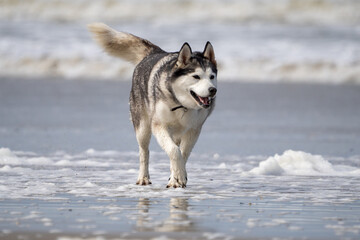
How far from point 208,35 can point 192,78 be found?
1806 centimetres

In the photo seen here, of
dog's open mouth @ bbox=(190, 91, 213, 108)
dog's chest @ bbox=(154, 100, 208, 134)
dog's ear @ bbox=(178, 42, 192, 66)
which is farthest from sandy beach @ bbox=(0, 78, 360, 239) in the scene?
dog's ear @ bbox=(178, 42, 192, 66)

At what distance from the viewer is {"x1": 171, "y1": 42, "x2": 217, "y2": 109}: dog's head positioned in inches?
237

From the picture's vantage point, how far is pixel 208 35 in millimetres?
23953

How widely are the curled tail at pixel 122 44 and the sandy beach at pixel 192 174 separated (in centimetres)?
115

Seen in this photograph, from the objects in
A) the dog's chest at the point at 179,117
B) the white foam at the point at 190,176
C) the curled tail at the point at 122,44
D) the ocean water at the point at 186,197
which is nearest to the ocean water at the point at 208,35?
the white foam at the point at 190,176

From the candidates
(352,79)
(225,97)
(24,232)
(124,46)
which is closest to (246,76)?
(352,79)

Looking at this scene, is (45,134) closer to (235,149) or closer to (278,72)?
(235,149)

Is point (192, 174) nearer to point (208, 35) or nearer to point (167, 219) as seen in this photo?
point (167, 219)

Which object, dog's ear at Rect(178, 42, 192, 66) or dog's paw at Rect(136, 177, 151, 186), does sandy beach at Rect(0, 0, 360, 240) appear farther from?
dog's ear at Rect(178, 42, 192, 66)

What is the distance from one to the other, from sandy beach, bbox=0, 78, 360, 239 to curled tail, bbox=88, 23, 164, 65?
1.15 meters

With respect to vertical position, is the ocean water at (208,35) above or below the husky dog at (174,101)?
above

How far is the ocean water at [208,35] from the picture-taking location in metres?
18.8

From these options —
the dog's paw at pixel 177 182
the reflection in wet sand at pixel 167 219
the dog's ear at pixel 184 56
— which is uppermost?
the dog's ear at pixel 184 56

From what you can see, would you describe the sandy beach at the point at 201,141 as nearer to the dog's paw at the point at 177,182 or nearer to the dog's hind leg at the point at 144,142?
the dog's paw at the point at 177,182
